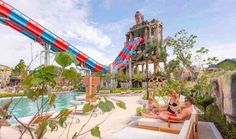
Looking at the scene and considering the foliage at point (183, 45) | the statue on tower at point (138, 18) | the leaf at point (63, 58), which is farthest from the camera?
the statue on tower at point (138, 18)

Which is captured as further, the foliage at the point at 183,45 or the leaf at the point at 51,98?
the foliage at the point at 183,45

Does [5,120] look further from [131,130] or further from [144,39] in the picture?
[144,39]

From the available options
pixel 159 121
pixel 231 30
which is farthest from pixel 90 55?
pixel 159 121

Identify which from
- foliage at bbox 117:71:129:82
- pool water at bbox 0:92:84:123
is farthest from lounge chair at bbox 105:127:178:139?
foliage at bbox 117:71:129:82

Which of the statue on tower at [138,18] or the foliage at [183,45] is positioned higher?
the statue on tower at [138,18]

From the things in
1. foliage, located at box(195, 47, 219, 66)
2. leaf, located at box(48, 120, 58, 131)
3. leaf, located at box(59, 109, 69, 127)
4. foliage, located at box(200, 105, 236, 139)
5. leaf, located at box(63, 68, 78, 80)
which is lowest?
foliage, located at box(200, 105, 236, 139)

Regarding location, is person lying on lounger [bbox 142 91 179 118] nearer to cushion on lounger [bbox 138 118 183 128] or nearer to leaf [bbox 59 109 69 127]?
cushion on lounger [bbox 138 118 183 128]

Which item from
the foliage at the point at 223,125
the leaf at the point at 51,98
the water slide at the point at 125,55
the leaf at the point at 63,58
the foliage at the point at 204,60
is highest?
the water slide at the point at 125,55

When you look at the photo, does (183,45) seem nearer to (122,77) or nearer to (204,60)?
(204,60)

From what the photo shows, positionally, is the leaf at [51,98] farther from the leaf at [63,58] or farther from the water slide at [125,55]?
the water slide at [125,55]

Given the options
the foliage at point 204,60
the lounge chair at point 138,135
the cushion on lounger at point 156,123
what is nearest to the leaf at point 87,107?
the lounge chair at point 138,135

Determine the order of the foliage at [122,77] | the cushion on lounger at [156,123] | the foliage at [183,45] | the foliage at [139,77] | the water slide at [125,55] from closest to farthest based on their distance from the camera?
the cushion on lounger at [156,123]
the foliage at [183,45]
the foliage at [122,77]
the water slide at [125,55]
the foliage at [139,77]

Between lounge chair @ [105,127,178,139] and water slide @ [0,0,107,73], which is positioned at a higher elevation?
water slide @ [0,0,107,73]

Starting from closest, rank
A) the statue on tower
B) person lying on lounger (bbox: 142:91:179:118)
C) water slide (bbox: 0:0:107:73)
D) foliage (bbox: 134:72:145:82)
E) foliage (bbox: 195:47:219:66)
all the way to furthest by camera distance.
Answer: person lying on lounger (bbox: 142:91:179:118)
foliage (bbox: 195:47:219:66)
water slide (bbox: 0:0:107:73)
foliage (bbox: 134:72:145:82)
the statue on tower
